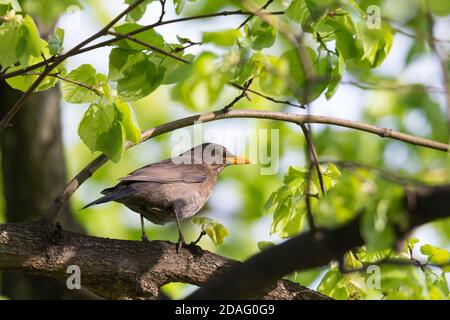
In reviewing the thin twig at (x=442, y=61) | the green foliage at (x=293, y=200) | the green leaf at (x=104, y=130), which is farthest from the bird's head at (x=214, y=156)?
the thin twig at (x=442, y=61)

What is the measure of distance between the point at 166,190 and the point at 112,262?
67.8 inches

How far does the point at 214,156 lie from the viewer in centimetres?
786

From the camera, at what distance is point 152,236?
1250cm

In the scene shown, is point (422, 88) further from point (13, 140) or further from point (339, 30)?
point (13, 140)

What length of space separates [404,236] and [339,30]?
1.79 meters

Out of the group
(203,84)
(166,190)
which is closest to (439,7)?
(203,84)

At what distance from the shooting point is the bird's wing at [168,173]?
6469mm

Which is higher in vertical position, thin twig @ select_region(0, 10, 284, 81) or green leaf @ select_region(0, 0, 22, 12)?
green leaf @ select_region(0, 0, 22, 12)

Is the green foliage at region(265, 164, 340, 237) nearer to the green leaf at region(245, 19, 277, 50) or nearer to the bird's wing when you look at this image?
the green leaf at region(245, 19, 277, 50)

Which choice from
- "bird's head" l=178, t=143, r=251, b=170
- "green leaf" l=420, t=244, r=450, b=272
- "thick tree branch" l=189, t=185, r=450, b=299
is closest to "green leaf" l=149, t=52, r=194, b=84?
"thick tree branch" l=189, t=185, r=450, b=299

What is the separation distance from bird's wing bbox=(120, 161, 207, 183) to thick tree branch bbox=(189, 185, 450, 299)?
10.2 feet

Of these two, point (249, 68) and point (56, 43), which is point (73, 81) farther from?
point (249, 68)

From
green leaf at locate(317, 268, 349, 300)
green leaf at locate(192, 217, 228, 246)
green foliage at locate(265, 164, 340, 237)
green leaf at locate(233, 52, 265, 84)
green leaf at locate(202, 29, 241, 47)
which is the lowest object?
green leaf at locate(317, 268, 349, 300)

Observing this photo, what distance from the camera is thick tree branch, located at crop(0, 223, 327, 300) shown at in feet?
15.4
